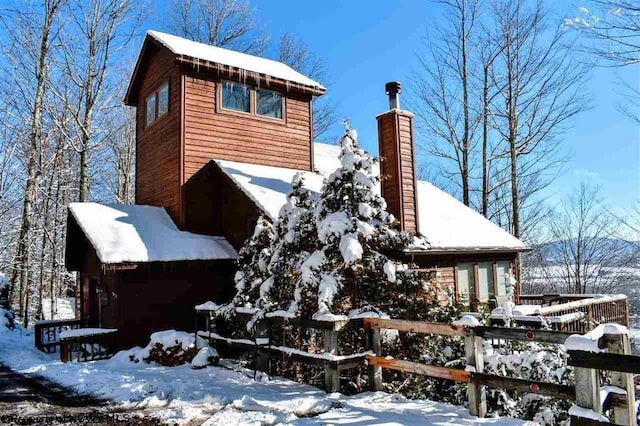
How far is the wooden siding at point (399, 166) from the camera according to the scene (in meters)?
12.1

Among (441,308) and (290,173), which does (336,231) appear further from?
(290,173)

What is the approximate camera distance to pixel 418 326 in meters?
6.14

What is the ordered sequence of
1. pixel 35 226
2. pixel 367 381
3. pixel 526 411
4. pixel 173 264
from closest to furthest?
pixel 526 411
pixel 367 381
pixel 173 264
pixel 35 226

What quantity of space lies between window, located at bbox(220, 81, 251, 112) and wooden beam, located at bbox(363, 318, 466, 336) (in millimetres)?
9286

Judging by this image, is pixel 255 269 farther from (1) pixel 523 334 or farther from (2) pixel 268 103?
(2) pixel 268 103

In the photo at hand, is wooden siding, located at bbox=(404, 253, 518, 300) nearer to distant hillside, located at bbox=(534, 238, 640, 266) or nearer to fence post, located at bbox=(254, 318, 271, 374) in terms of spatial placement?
fence post, located at bbox=(254, 318, 271, 374)

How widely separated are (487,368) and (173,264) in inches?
308

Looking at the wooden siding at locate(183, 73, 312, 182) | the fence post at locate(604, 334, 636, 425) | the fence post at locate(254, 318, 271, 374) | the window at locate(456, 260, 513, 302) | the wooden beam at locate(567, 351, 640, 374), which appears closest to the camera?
the wooden beam at locate(567, 351, 640, 374)

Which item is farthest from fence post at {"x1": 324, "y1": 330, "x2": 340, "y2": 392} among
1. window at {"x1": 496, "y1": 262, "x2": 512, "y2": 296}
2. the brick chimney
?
window at {"x1": 496, "y1": 262, "x2": 512, "y2": 296}

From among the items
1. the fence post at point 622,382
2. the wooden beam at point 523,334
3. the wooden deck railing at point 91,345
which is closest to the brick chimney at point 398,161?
the wooden beam at point 523,334

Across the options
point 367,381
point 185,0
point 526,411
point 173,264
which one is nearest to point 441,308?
point 367,381

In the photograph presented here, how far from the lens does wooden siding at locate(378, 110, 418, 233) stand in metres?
12.1

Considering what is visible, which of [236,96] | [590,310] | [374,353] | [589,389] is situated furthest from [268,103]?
[589,389]

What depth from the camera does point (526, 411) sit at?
568 centimetres
